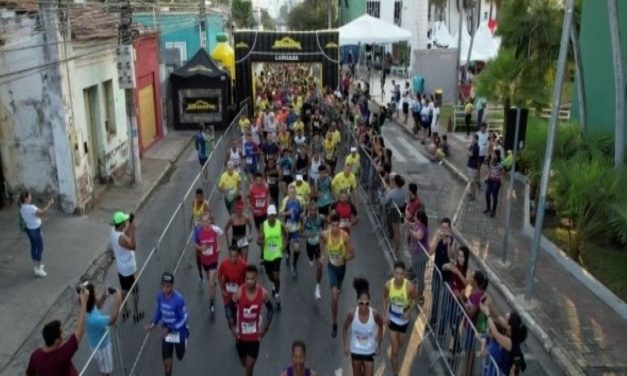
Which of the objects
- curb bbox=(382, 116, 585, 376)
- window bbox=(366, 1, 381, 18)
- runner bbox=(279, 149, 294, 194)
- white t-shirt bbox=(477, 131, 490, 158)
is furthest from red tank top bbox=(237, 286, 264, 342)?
window bbox=(366, 1, 381, 18)

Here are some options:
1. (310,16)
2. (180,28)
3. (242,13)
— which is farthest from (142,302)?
(242,13)

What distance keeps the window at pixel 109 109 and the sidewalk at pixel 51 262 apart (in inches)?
68.6

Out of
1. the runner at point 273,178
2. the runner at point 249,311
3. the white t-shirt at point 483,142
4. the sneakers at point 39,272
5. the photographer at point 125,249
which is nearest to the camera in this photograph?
the runner at point 249,311

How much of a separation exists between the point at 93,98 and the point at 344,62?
46.2 meters

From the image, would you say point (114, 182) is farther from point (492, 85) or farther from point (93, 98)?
point (492, 85)

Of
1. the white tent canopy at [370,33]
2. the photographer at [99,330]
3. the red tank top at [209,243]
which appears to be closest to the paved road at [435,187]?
the red tank top at [209,243]

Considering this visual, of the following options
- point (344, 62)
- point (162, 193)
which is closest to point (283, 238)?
point (162, 193)

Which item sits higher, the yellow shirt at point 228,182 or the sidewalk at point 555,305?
the yellow shirt at point 228,182

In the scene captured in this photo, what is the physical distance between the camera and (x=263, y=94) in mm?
25734

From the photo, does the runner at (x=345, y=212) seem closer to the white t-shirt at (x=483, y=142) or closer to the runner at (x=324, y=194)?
the runner at (x=324, y=194)

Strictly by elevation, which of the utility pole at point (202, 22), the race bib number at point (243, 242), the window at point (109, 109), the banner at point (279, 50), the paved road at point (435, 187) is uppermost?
the utility pole at point (202, 22)

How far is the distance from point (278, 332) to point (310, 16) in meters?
68.5

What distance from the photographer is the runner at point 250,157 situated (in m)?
15.6

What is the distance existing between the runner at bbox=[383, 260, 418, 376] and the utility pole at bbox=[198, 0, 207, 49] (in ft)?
92.1
